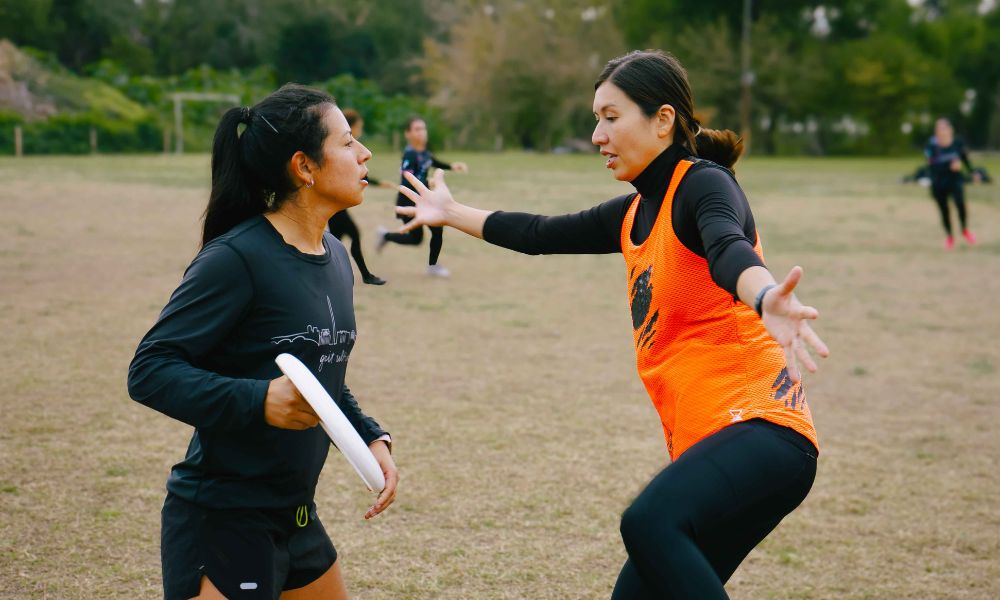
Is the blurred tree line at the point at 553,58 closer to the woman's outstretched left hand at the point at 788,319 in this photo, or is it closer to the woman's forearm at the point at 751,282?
the woman's forearm at the point at 751,282

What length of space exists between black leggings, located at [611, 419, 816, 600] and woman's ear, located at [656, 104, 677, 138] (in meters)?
0.97

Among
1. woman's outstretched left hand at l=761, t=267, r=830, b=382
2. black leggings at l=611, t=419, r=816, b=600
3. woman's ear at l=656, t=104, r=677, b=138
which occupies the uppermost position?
woman's ear at l=656, t=104, r=677, b=138

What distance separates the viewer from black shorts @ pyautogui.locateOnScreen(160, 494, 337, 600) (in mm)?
2723

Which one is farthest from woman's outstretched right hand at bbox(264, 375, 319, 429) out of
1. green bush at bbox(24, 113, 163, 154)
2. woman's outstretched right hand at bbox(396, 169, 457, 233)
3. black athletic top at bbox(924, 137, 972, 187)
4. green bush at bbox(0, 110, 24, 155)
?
green bush at bbox(24, 113, 163, 154)

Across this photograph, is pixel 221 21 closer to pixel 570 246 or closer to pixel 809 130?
pixel 809 130

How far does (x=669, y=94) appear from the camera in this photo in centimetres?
317

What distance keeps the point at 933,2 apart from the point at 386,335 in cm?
9505

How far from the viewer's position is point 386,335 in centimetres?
1009

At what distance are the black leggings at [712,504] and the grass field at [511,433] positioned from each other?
1802mm

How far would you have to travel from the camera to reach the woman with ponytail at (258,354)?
8.52 feet

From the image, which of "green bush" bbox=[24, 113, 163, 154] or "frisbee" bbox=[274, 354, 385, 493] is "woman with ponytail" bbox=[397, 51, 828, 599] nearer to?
"frisbee" bbox=[274, 354, 385, 493]

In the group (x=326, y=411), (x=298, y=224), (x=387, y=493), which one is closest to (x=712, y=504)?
(x=387, y=493)

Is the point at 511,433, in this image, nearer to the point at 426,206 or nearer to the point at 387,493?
the point at 426,206

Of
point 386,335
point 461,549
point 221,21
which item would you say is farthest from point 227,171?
point 221,21
